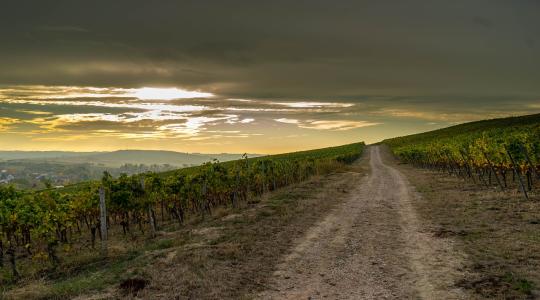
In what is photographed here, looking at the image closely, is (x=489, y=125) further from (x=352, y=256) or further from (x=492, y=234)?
(x=352, y=256)

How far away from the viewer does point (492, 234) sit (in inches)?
558

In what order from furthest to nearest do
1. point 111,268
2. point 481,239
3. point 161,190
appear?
point 161,190 → point 481,239 → point 111,268

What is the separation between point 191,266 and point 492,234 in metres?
11.0

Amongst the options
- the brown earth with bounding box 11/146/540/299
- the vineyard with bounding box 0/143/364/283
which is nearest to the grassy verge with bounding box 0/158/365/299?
the brown earth with bounding box 11/146/540/299

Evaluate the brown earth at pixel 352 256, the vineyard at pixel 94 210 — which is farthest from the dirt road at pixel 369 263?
the vineyard at pixel 94 210

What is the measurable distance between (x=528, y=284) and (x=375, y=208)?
12510 millimetres

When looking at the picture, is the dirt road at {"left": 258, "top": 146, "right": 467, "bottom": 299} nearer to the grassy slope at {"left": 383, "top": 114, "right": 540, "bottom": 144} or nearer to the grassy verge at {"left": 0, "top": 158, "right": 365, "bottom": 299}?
the grassy verge at {"left": 0, "top": 158, "right": 365, "bottom": 299}

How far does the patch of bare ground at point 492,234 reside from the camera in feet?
30.6

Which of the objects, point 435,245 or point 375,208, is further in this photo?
point 375,208

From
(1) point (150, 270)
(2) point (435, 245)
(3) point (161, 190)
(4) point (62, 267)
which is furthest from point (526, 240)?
(3) point (161, 190)

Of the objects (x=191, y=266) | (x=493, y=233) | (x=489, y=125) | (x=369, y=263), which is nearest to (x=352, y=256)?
(x=369, y=263)

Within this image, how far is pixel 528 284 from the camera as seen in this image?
29.8 ft

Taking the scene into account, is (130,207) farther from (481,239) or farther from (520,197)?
(520,197)

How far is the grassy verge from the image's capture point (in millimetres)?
10070
